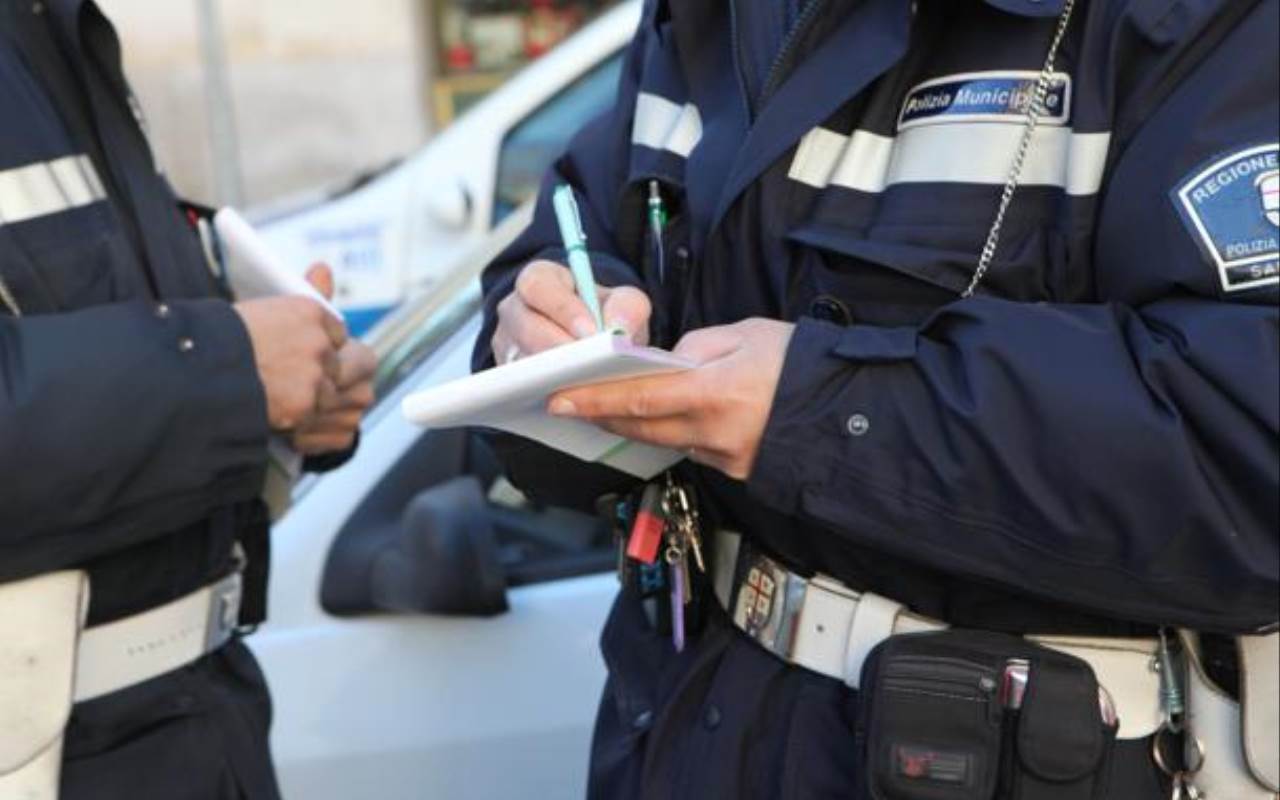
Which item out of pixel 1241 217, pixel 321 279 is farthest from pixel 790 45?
pixel 321 279

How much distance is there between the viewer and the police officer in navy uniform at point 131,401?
1.43 metres

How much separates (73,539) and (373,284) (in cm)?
267

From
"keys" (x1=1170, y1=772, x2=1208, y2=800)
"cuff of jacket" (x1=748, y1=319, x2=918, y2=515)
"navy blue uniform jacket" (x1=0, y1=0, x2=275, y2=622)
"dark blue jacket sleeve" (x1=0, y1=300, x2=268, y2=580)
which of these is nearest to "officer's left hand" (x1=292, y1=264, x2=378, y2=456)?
"navy blue uniform jacket" (x1=0, y1=0, x2=275, y2=622)

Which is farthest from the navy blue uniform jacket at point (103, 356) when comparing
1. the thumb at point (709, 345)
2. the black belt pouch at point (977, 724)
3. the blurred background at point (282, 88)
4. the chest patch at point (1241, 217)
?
the blurred background at point (282, 88)

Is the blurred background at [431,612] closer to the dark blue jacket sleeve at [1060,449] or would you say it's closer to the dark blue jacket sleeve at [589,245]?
the dark blue jacket sleeve at [589,245]

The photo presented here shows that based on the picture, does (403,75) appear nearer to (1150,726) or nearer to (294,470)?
(294,470)

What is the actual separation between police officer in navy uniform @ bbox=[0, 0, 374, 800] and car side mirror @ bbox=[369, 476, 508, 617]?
28cm

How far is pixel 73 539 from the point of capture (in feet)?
4.88

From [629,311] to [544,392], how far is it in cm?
15

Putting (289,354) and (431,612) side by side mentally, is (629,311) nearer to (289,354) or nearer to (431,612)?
(289,354)

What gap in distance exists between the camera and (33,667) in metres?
1.48

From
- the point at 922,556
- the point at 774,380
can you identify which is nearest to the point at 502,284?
the point at 774,380

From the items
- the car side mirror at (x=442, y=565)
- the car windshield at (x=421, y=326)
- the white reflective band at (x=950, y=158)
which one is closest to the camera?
the white reflective band at (x=950, y=158)

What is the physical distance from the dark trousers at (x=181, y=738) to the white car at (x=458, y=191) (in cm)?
234
